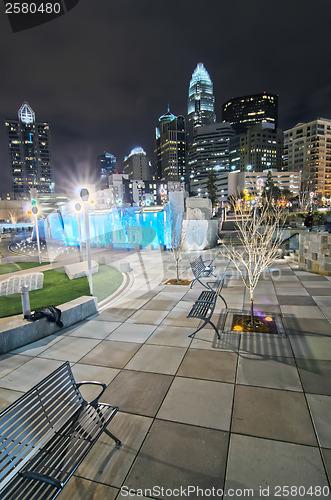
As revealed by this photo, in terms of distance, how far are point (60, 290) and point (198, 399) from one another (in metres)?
7.58

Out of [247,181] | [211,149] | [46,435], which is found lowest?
[46,435]

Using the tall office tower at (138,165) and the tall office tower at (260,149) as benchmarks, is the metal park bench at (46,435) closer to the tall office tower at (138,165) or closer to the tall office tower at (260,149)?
the tall office tower at (260,149)

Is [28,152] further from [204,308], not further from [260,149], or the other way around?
[204,308]

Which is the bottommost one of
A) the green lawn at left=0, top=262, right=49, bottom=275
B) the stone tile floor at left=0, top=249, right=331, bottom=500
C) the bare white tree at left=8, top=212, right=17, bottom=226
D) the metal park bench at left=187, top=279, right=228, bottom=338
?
the stone tile floor at left=0, top=249, right=331, bottom=500

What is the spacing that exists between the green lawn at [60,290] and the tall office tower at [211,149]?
16413 centimetres

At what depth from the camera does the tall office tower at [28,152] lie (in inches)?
6344

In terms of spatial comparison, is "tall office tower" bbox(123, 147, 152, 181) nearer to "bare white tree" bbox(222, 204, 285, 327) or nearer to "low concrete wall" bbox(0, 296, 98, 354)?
"bare white tree" bbox(222, 204, 285, 327)

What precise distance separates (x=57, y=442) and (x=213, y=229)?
64.6 ft

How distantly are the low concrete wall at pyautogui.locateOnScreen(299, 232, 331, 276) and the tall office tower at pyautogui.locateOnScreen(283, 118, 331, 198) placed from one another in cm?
14259

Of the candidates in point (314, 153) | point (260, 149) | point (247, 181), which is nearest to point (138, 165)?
point (260, 149)

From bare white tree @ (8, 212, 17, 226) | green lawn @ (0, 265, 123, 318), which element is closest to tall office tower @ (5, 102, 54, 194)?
bare white tree @ (8, 212, 17, 226)

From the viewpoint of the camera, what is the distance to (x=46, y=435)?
8.96 feet

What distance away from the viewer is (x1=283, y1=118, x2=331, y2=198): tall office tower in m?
138

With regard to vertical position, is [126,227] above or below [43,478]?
above
